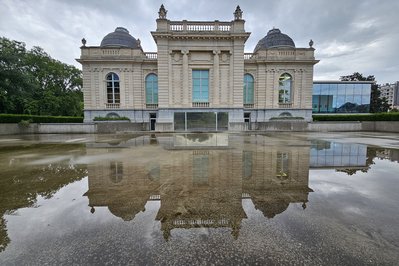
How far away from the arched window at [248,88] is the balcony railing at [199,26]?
24.0ft

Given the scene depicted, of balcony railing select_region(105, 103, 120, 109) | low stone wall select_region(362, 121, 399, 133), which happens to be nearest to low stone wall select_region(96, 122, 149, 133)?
balcony railing select_region(105, 103, 120, 109)

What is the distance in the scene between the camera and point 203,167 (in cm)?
587

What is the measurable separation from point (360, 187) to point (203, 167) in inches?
148

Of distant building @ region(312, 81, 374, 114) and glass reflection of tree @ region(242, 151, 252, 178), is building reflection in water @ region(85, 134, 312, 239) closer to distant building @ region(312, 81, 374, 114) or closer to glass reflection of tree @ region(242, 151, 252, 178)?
glass reflection of tree @ region(242, 151, 252, 178)

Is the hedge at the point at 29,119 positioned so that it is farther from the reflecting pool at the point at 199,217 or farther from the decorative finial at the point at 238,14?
the decorative finial at the point at 238,14

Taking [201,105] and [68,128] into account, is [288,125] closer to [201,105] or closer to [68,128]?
[201,105]

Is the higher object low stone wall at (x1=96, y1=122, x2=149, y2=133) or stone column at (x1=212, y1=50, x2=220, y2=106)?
stone column at (x1=212, y1=50, x2=220, y2=106)

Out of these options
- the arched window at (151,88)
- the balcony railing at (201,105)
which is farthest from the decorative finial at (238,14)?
the arched window at (151,88)

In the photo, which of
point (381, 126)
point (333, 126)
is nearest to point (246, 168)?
point (333, 126)

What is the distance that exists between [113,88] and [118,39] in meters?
8.62

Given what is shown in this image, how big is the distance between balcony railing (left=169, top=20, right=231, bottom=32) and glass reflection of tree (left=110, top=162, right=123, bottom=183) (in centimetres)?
2315

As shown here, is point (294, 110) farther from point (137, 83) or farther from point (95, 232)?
point (95, 232)

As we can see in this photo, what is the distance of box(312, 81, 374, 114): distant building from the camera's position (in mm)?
38438

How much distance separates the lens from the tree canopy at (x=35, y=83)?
2481 cm
